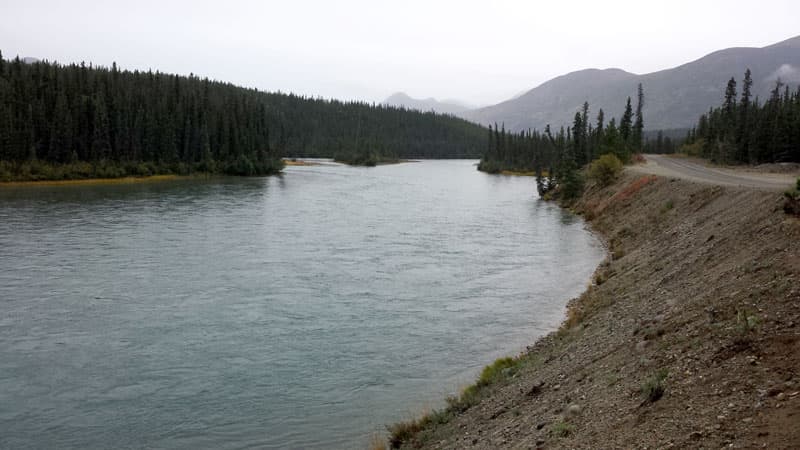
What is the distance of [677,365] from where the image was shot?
38.5ft

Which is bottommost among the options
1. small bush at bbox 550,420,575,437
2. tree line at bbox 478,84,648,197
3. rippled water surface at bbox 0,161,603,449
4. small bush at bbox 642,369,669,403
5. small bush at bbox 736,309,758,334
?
rippled water surface at bbox 0,161,603,449

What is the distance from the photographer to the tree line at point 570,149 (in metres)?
79.4

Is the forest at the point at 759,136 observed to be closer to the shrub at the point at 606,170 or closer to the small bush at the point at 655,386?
the shrub at the point at 606,170

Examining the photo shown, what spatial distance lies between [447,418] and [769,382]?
7132mm

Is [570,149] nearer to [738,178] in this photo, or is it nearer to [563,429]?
[738,178]

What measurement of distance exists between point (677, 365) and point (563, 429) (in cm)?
280

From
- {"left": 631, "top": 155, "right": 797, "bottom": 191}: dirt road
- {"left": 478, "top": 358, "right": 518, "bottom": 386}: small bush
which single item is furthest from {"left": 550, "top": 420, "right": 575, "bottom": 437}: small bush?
{"left": 631, "top": 155, "right": 797, "bottom": 191}: dirt road

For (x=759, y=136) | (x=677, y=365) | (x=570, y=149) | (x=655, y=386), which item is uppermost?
(x=759, y=136)

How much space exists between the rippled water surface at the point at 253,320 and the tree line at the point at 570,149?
28701 mm

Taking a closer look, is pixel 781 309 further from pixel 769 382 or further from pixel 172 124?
pixel 172 124

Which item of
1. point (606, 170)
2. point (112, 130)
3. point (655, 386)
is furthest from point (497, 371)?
point (112, 130)

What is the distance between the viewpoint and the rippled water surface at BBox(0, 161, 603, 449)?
15.5 meters

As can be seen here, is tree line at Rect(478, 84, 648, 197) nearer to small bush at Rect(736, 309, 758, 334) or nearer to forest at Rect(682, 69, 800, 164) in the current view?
forest at Rect(682, 69, 800, 164)

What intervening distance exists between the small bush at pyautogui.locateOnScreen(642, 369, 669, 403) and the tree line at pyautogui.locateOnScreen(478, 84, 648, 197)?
64866mm
